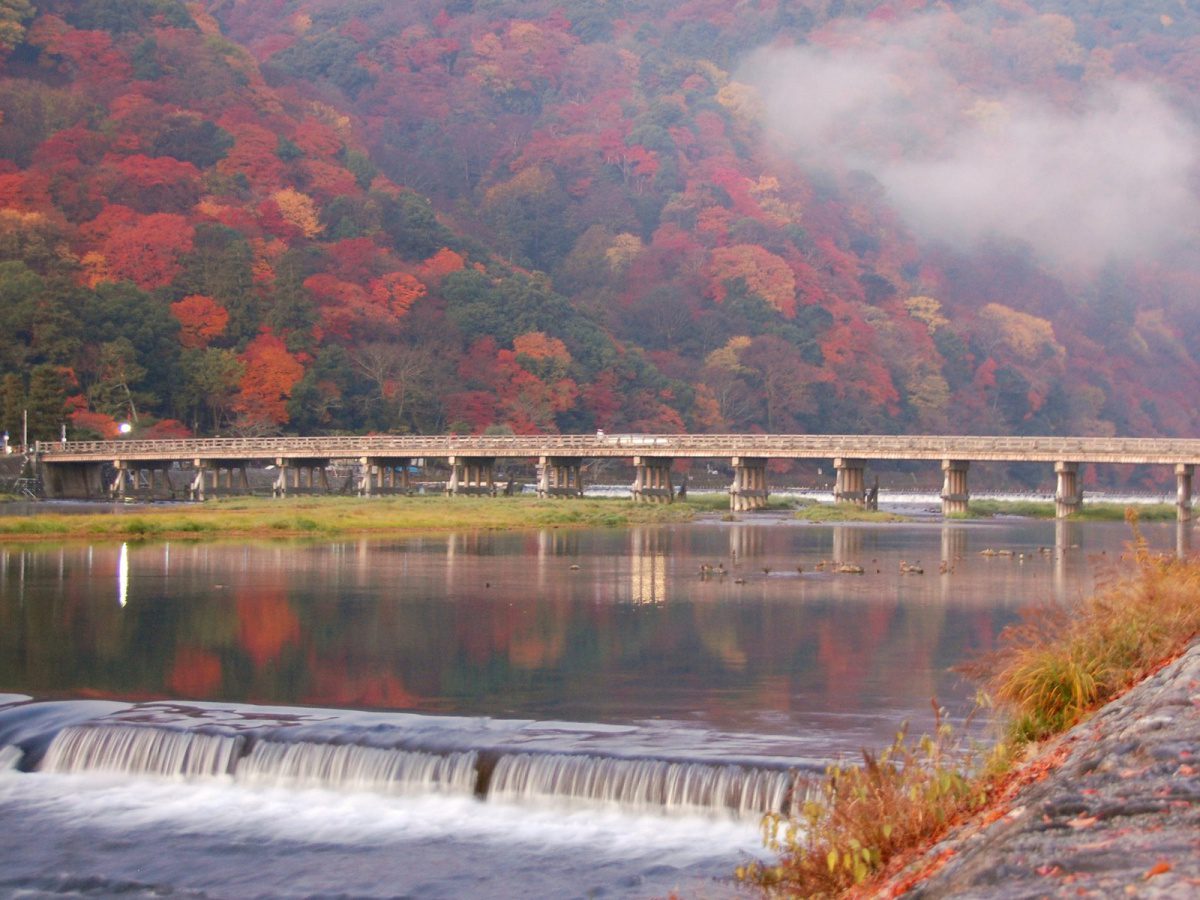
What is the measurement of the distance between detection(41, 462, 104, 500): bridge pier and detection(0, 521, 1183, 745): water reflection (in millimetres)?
38673

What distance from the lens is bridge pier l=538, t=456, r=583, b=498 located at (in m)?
88.8

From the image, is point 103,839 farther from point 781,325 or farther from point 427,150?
point 427,150

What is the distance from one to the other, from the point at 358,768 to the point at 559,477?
235 feet

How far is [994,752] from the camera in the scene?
13.5 meters

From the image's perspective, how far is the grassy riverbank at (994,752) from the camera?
39.3 ft

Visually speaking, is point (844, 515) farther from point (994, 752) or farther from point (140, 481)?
point (994, 752)

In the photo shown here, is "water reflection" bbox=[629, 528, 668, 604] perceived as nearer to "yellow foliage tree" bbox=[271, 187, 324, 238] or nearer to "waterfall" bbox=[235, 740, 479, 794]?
"waterfall" bbox=[235, 740, 479, 794]

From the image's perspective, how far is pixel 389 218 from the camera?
13625cm

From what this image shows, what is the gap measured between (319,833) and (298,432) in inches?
3584

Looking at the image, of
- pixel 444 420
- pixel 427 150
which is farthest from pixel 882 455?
pixel 427 150

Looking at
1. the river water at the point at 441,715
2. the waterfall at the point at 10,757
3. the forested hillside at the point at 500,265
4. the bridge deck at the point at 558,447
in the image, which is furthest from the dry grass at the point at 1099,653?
the forested hillside at the point at 500,265

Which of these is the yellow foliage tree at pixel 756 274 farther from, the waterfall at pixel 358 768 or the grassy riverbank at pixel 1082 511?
the waterfall at pixel 358 768

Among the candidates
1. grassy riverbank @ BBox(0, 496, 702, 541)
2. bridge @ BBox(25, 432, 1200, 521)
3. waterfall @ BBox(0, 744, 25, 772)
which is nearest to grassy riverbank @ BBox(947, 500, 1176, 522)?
bridge @ BBox(25, 432, 1200, 521)

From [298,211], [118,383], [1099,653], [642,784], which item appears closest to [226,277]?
[118,383]
